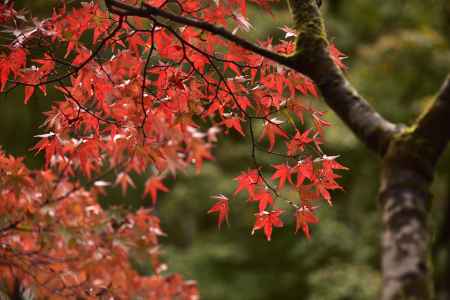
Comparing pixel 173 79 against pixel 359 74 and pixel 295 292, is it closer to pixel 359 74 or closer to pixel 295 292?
pixel 359 74

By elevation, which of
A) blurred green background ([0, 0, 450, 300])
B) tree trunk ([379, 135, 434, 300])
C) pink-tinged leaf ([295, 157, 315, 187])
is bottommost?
tree trunk ([379, 135, 434, 300])

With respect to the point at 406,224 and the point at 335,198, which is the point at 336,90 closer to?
the point at 406,224

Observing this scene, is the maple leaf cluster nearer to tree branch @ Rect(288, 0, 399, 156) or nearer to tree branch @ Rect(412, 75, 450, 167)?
tree branch @ Rect(288, 0, 399, 156)

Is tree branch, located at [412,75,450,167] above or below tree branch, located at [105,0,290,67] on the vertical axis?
below

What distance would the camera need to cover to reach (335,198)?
751 cm

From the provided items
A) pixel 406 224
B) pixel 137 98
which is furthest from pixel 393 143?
pixel 137 98

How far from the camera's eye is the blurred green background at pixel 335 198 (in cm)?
560

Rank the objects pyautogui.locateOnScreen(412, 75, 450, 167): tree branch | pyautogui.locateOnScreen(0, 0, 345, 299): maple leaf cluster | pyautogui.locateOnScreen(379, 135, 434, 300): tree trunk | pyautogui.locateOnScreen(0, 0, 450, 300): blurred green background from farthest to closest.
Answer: pyautogui.locateOnScreen(0, 0, 450, 300): blurred green background < pyautogui.locateOnScreen(0, 0, 345, 299): maple leaf cluster < pyautogui.locateOnScreen(412, 75, 450, 167): tree branch < pyautogui.locateOnScreen(379, 135, 434, 300): tree trunk

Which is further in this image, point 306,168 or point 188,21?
point 306,168

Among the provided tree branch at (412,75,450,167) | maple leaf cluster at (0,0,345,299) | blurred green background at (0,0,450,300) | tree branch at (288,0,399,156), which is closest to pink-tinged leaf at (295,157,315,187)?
maple leaf cluster at (0,0,345,299)

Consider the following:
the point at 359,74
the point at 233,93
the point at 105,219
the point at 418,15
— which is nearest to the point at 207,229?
the point at 359,74

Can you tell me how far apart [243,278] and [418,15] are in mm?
4186

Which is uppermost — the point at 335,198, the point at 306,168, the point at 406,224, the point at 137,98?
the point at 335,198

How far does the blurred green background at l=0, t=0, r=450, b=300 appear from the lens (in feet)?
18.4
